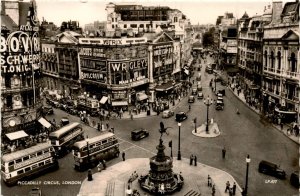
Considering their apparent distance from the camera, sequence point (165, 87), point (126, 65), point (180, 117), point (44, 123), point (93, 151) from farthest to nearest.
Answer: point (165, 87), point (126, 65), point (180, 117), point (44, 123), point (93, 151)

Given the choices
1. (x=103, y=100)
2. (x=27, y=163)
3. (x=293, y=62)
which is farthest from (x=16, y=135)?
(x=293, y=62)

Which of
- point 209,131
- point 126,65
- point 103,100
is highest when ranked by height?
point 126,65

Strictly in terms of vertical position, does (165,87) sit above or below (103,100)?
above

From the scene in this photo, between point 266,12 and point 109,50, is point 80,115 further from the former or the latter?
point 266,12

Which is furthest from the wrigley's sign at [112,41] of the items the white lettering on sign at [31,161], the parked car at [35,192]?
the parked car at [35,192]

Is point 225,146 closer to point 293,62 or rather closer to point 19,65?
point 293,62

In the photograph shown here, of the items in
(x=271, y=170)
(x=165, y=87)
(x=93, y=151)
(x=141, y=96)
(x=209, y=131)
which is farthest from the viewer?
(x=165, y=87)

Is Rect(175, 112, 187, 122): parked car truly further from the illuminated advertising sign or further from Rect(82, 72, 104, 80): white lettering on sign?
the illuminated advertising sign
